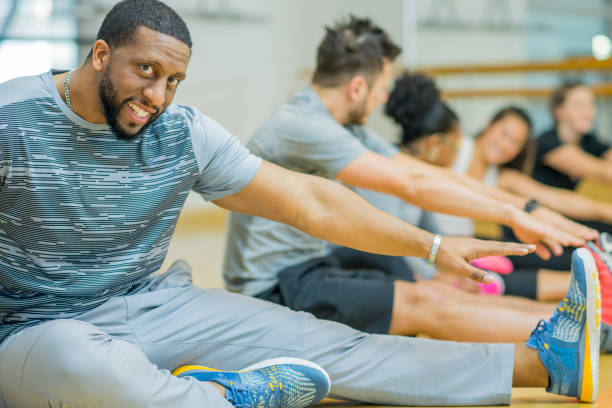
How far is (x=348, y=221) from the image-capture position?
1.56 metres

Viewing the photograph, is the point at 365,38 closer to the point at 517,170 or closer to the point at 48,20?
the point at 517,170

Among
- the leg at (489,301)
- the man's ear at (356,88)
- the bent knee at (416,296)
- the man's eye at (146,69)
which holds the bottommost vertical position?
the leg at (489,301)

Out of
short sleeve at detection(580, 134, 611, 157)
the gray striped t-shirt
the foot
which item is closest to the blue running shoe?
the foot

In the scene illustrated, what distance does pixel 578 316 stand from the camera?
1.46 metres

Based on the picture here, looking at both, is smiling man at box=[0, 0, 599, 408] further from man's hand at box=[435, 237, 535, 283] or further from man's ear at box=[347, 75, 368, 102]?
man's ear at box=[347, 75, 368, 102]

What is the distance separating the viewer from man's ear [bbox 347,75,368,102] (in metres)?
2.11

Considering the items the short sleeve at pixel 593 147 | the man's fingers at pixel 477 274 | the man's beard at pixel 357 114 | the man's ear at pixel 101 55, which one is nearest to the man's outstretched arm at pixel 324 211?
the man's fingers at pixel 477 274

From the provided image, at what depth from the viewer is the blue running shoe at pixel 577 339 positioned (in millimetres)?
1438

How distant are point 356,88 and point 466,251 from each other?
31.4 inches

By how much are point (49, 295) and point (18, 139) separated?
293 millimetres

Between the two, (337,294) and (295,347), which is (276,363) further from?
(337,294)

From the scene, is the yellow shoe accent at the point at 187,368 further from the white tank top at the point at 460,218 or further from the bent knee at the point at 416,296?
the white tank top at the point at 460,218

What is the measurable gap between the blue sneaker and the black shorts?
36 cm

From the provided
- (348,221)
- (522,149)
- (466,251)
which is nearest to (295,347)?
(348,221)
